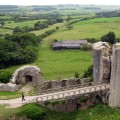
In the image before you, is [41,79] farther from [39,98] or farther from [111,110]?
[111,110]

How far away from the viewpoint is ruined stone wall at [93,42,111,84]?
132 feet

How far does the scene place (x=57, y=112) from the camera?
125ft

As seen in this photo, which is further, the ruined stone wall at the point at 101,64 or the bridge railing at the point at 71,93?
the ruined stone wall at the point at 101,64

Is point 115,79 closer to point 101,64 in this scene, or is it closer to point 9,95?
point 101,64

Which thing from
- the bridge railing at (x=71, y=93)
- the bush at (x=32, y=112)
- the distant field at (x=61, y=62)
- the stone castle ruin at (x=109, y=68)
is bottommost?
the distant field at (x=61, y=62)

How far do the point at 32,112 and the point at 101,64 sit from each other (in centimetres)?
1140

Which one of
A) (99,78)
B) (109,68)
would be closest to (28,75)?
(99,78)

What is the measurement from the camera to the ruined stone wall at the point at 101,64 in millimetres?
40188

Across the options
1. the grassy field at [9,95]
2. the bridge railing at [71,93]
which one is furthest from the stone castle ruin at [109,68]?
the grassy field at [9,95]

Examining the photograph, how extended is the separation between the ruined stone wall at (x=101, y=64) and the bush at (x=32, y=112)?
9.49 meters

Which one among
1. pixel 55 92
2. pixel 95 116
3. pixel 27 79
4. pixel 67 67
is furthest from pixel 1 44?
pixel 95 116

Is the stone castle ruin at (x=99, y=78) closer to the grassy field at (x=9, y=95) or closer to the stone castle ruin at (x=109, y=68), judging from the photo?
the stone castle ruin at (x=109, y=68)

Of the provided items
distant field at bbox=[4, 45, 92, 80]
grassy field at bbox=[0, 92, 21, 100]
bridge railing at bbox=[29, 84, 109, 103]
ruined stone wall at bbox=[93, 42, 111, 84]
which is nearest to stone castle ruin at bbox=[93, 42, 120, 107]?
ruined stone wall at bbox=[93, 42, 111, 84]

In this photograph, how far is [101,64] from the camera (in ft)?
A: 133
